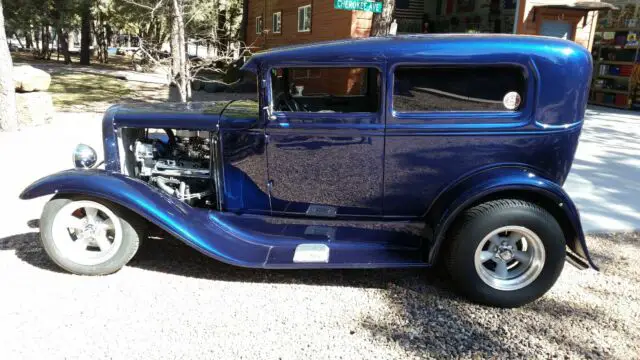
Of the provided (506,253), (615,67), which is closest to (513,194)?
(506,253)

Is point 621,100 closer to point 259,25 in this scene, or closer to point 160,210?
point 259,25

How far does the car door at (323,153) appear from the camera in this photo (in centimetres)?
348

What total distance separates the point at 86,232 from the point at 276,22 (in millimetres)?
15379

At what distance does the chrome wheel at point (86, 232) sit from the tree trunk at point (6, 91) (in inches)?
257

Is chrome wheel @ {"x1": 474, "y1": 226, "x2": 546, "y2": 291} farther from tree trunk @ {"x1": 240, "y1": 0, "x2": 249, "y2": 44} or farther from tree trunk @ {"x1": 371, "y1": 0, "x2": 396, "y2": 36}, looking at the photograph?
tree trunk @ {"x1": 240, "y1": 0, "x2": 249, "y2": 44}

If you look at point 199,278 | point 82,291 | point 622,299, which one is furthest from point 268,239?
point 622,299

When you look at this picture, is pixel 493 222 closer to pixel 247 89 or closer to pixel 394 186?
pixel 394 186

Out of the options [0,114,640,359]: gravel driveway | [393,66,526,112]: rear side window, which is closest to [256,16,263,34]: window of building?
[0,114,640,359]: gravel driveway

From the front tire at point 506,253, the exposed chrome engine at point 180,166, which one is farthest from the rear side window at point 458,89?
the exposed chrome engine at point 180,166

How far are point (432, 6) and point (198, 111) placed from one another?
14.7m

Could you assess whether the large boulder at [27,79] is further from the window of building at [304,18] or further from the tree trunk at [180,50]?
the window of building at [304,18]

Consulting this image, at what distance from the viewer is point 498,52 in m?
3.29

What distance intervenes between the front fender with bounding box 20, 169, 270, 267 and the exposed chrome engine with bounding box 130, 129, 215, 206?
378 mm

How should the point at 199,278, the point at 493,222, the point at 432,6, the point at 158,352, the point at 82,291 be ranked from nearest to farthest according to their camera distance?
the point at 158,352 → the point at 493,222 → the point at 82,291 → the point at 199,278 → the point at 432,6
